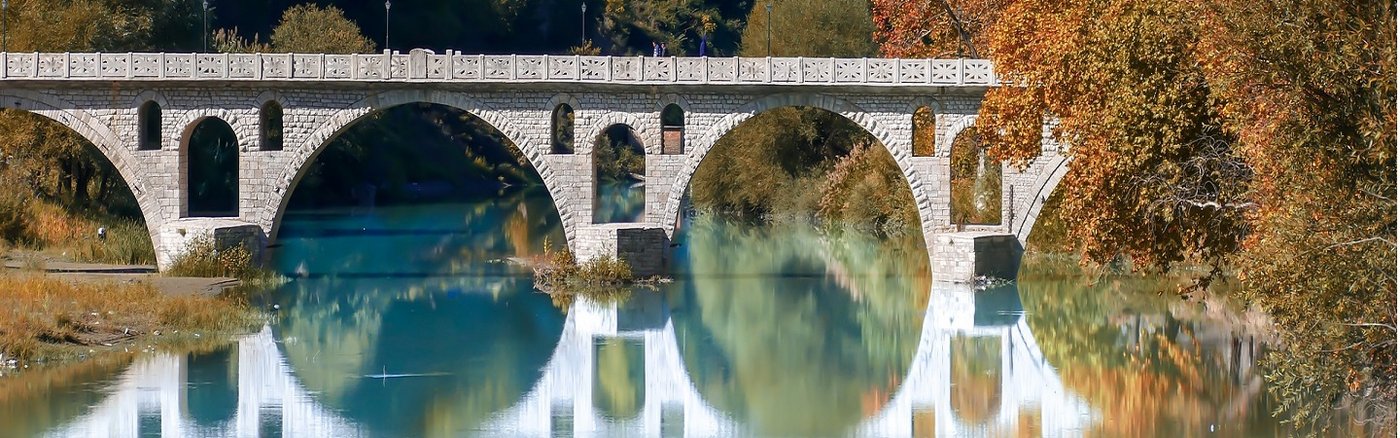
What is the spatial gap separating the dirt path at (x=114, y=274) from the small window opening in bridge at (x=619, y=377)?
760 cm

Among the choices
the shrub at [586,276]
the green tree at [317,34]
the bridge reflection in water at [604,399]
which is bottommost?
the bridge reflection in water at [604,399]

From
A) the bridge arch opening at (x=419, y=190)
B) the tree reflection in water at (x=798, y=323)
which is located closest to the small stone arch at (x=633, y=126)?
the bridge arch opening at (x=419, y=190)

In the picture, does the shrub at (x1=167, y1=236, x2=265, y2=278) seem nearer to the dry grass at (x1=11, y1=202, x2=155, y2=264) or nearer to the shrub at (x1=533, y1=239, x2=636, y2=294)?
the dry grass at (x1=11, y1=202, x2=155, y2=264)

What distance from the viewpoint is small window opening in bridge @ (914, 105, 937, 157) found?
146 feet

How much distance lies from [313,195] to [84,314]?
3699 cm

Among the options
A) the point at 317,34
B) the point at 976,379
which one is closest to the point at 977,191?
the point at 976,379

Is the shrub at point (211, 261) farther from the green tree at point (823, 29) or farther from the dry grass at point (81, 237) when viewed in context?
the green tree at point (823, 29)

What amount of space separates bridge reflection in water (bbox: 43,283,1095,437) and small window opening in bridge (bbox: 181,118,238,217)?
2429 cm

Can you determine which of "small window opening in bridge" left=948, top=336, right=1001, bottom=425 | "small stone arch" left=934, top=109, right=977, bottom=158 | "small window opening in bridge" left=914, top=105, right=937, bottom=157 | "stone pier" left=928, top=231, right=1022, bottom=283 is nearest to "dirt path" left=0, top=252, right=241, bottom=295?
"small window opening in bridge" left=948, top=336, right=1001, bottom=425

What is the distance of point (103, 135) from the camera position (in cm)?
3800

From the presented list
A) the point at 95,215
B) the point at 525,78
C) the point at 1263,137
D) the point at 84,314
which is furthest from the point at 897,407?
the point at 95,215

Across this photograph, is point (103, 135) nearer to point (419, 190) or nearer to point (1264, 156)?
point (1264, 156)

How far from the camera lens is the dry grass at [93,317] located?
25125 mm

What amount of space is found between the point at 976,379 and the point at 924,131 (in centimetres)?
1935
